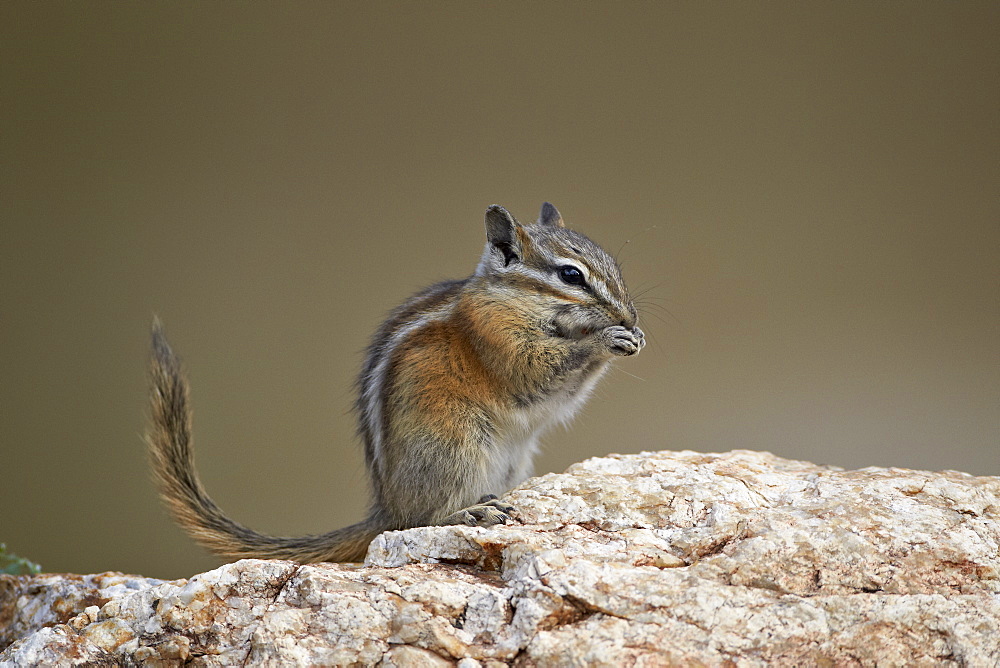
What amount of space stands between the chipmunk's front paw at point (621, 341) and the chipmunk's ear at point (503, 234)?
12.9 inches

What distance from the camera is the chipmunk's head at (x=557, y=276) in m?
2.04

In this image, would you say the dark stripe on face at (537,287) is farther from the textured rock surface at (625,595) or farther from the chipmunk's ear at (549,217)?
the textured rock surface at (625,595)

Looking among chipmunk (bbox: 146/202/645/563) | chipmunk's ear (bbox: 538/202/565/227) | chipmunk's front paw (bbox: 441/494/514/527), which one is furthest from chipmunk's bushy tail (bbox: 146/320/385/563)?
chipmunk's ear (bbox: 538/202/565/227)

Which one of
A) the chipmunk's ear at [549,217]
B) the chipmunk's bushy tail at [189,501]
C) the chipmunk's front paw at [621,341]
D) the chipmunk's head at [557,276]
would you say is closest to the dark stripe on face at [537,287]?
the chipmunk's head at [557,276]

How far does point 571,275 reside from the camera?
6.80 ft

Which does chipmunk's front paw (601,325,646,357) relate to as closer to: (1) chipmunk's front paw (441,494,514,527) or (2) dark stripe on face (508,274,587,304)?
(2) dark stripe on face (508,274,587,304)

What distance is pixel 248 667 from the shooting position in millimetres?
1258

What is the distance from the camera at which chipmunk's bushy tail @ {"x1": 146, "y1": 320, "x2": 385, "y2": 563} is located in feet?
6.93

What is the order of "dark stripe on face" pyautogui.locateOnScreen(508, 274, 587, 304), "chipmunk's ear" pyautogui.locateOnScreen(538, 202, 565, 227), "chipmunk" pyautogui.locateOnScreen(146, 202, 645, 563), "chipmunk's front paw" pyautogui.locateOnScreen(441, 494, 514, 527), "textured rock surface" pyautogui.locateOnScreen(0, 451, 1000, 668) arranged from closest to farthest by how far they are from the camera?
1. "textured rock surface" pyautogui.locateOnScreen(0, 451, 1000, 668)
2. "chipmunk's front paw" pyautogui.locateOnScreen(441, 494, 514, 527)
3. "chipmunk" pyautogui.locateOnScreen(146, 202, 645, 563)
4. "dark stripe on face" pyautogui.locateOnScreen(508, 274, 587, 304)
5. "chipmunk's ear" pyautogui.locateOnScreen(538, 202, 565, 227)

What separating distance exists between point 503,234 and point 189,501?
109cm

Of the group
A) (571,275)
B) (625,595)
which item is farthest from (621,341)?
(625,595)

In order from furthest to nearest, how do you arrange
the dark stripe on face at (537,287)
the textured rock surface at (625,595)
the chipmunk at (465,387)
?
1. the dark stripe on face at (537,287)
2. the chipmunk at (465,387)
3. the textured rock surface at (625,595)

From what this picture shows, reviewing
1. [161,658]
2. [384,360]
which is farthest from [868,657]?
[384,360]

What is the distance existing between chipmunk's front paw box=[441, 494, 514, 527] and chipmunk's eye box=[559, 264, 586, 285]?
0.63m
